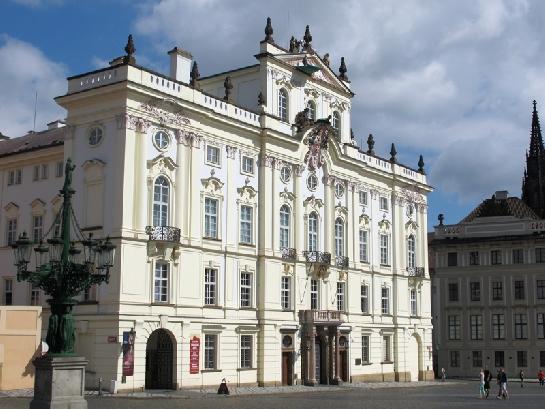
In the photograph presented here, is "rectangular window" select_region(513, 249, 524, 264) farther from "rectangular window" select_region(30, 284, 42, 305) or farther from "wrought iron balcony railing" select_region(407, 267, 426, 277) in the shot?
"rectangular window" select_region(30, 284, 42, 305)

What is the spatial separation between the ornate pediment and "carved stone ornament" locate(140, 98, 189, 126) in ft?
12.1

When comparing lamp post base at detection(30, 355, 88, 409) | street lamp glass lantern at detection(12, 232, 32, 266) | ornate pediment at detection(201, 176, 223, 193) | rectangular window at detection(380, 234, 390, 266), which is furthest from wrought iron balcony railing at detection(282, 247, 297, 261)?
lamp post base at detection(30, 355, 88, 409)

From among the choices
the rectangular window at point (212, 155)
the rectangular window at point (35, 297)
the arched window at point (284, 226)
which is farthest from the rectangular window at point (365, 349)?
the rectangular window at point (35, 297)

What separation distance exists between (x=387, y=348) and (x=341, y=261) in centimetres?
1007

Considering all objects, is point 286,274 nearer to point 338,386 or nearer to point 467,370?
point 338,386

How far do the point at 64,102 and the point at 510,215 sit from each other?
5666cm

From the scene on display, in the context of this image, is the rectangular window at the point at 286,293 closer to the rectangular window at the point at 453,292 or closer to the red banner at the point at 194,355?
the red banner at the point at 194,355

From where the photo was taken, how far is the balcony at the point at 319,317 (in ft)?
181

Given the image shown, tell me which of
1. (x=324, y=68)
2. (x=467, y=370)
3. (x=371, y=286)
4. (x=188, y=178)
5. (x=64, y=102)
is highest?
(x=324, y=68)

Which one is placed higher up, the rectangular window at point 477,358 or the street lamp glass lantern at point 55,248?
the street lamp glass lantern at point 55,248

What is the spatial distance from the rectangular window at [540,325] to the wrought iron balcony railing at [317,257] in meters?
35.9

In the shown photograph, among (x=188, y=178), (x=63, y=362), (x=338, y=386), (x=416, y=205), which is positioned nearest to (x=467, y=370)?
(x=416, y=205)

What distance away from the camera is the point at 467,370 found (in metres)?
85.8

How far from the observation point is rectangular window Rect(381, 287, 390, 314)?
6588 cm
